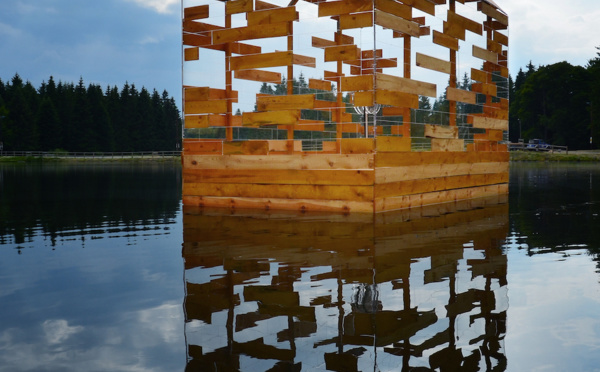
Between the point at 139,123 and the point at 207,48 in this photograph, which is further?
the point at 139,123

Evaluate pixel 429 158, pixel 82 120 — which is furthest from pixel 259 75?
pixel 82 120

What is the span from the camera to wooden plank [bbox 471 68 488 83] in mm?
16953

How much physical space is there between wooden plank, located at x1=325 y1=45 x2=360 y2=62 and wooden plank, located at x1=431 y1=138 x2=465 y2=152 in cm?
301

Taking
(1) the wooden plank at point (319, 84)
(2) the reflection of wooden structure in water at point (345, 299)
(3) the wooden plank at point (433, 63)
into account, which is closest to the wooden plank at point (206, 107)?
(1) the wooden plank at point (319, 84)

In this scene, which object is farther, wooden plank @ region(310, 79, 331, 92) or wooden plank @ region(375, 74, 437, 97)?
wooden plank @ region(310, 79, 331, 92)

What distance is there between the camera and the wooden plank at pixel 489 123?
16.9 metres

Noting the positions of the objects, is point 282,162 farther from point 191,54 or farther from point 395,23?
point 395,23

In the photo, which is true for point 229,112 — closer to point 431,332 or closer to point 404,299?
point 404,299

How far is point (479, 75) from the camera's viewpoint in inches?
683

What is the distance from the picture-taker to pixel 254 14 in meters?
14.3

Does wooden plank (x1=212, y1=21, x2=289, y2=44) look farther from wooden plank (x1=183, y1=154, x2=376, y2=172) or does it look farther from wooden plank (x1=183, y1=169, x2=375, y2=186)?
wooden plank (x1=183, y1=169, x2=375, y2=186)

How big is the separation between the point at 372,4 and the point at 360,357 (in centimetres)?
961

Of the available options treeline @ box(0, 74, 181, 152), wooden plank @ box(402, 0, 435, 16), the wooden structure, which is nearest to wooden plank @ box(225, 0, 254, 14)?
the wooden structure

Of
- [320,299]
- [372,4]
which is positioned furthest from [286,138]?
[320,299]
